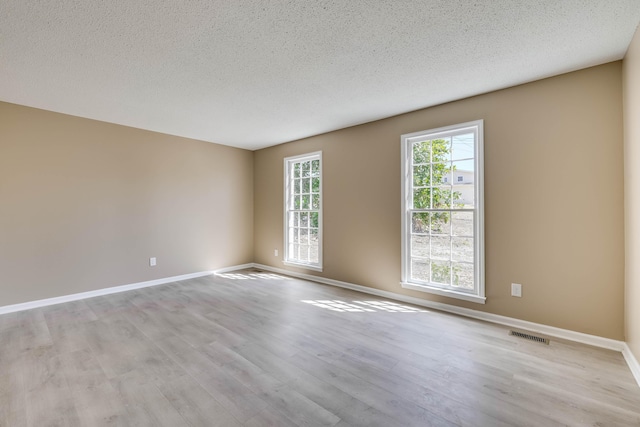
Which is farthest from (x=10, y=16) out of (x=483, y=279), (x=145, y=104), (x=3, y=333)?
(x=483, y=279)

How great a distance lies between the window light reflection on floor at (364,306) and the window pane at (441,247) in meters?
0.72

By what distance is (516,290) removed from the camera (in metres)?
2.91

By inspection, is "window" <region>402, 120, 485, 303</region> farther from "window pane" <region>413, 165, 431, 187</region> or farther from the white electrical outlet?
the white electrical outlet

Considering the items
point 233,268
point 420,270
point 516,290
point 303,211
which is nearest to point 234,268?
point 233,268

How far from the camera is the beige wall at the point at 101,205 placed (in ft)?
11.2

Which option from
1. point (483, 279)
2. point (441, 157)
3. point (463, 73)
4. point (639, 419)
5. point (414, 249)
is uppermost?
point (463, 73)

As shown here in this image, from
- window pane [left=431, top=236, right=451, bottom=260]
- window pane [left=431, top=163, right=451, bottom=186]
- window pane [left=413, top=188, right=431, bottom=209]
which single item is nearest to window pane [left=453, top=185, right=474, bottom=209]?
window pane [left=431, top=163, right=451, bottom=186]

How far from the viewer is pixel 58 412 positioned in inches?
66.2

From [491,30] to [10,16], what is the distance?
3.40 meters

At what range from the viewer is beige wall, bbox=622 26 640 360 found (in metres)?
2.04

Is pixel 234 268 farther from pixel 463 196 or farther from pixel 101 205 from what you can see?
pixel 463 196

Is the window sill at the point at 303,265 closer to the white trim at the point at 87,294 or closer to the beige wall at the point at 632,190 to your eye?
the white trim at the point at 87,294

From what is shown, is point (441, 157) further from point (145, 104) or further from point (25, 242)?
point (25, 242)

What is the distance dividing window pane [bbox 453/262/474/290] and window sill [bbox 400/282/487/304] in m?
0.11
